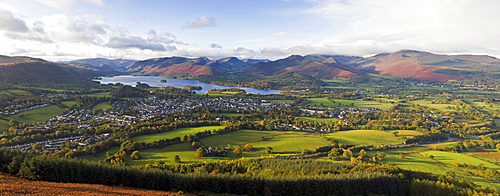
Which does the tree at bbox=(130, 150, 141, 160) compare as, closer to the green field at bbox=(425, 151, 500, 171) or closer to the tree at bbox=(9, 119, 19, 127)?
the tree at bbox=(9, 119, 19, 127)

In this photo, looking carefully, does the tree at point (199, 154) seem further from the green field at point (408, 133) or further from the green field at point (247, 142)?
the green field at point (408, 133)

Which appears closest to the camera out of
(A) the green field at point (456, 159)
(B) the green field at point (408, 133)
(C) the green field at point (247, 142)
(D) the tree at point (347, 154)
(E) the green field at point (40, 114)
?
(C) the green field at point (247, 142)

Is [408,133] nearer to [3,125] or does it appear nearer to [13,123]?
[13,123]

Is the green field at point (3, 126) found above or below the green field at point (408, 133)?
above

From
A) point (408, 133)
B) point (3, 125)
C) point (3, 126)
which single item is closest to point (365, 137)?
point (408, 133)

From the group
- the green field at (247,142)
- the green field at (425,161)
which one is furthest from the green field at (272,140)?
the green field at (425,161)
